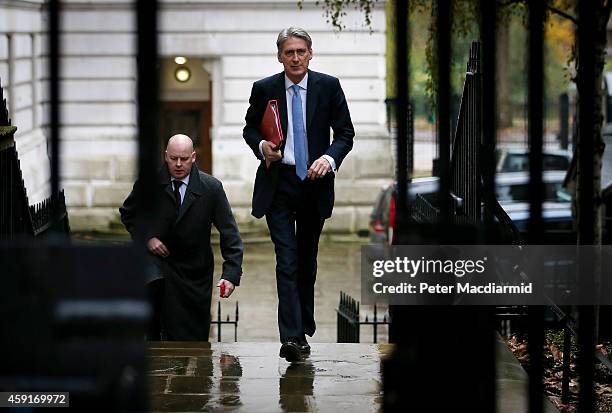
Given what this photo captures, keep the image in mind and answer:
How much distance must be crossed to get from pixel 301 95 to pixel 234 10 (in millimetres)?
20155

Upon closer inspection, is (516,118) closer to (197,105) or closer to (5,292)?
(197,105)

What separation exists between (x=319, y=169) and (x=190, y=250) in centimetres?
224

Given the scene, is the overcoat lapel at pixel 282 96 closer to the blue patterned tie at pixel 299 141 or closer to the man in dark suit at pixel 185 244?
the blue patterned tie at pixel 299 141

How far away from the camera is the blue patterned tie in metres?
6.97

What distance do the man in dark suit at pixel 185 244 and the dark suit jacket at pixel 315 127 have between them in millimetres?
1656

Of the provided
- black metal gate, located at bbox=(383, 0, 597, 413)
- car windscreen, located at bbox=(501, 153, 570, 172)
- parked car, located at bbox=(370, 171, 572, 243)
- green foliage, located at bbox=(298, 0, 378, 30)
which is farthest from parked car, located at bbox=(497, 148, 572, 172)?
black metal gate, located at bbox=(383, 0, 597, 413)

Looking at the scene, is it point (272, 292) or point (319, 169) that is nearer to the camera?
point (319, 169)

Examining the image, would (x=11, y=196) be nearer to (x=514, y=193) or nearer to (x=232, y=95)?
(x=514, y=193)

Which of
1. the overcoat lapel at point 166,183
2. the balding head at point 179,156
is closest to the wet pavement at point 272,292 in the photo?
the overcoat lapel at point 166,183

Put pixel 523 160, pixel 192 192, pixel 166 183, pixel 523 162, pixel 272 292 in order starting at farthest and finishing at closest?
pixel 523 160, pixel 523 162, pixel 272 292, pixel 166 183, pixel 192 192

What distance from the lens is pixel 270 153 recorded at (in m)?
6.84

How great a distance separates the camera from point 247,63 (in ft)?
88.4

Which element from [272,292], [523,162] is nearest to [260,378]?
[272,292]

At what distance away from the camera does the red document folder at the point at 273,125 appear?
6848 mm
